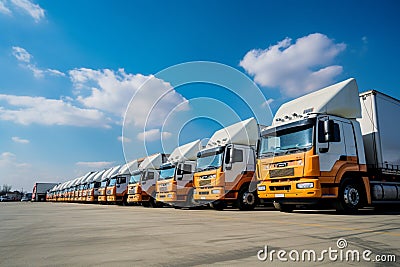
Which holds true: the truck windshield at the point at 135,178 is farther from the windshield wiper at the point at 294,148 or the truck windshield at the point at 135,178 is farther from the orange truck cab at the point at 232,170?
the windshield wiper at the point at 294,148

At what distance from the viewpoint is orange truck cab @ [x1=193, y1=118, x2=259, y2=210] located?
40.2 feet

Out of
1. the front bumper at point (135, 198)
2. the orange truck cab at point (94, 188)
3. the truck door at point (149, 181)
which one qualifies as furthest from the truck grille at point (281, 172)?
the orange truck cab at point (94, 188)

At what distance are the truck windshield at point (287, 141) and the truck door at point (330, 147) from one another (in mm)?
265

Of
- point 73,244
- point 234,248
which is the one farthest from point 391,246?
point 73,244

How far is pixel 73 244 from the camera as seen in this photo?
4570 mm

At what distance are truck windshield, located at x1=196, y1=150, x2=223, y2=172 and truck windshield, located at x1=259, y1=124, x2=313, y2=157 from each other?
2.88m

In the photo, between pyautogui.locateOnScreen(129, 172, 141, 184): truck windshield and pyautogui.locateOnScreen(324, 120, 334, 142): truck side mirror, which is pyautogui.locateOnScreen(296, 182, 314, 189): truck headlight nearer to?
pyautogui.locateOnScreen(324, 120, 334, 142): truck side mirror

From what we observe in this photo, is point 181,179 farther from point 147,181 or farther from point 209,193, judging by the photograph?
point 147,181

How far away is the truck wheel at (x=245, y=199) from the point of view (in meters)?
12.3

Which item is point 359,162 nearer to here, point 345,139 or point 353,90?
point 345,139

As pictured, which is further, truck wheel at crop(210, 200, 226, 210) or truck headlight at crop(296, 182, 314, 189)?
truck wheel at crop(210, 200, 226, 210)

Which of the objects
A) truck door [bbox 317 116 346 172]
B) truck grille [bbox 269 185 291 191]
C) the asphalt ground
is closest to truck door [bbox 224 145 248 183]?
truck grille [bbox 269 185 291 191]

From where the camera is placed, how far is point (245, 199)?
40.3 feet

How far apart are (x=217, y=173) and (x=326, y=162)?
4968mm
